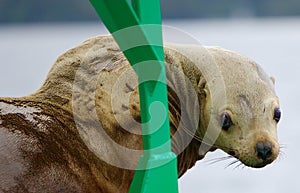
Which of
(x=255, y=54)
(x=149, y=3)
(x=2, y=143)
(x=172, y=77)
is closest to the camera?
(x=149, y=3)

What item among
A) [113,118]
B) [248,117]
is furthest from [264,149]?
[113,118]

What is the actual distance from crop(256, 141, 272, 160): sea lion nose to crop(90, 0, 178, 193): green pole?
0.24 metres

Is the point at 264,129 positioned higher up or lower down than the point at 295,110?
higher up

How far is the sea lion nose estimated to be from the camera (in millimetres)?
1302

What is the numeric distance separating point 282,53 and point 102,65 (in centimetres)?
494

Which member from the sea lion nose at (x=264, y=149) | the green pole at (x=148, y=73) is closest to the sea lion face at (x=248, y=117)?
the sea lion nose at (x=264, y=149)

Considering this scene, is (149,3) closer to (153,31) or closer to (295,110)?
(153,31)

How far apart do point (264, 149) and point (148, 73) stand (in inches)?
12.1

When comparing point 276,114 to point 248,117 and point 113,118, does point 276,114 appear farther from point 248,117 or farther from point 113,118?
point 113,118

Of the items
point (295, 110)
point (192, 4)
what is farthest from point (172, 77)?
point (192, 4)

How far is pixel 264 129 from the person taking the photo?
4.31 ft

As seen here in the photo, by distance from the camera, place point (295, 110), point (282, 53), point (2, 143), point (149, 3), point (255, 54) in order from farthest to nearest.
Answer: point (282, 53) < point (255, 54) < point (295, 110) < point (2, 143) < point (149, 3)

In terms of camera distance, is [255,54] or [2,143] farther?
[255,54]

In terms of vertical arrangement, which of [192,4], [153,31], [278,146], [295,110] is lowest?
[192,4]
